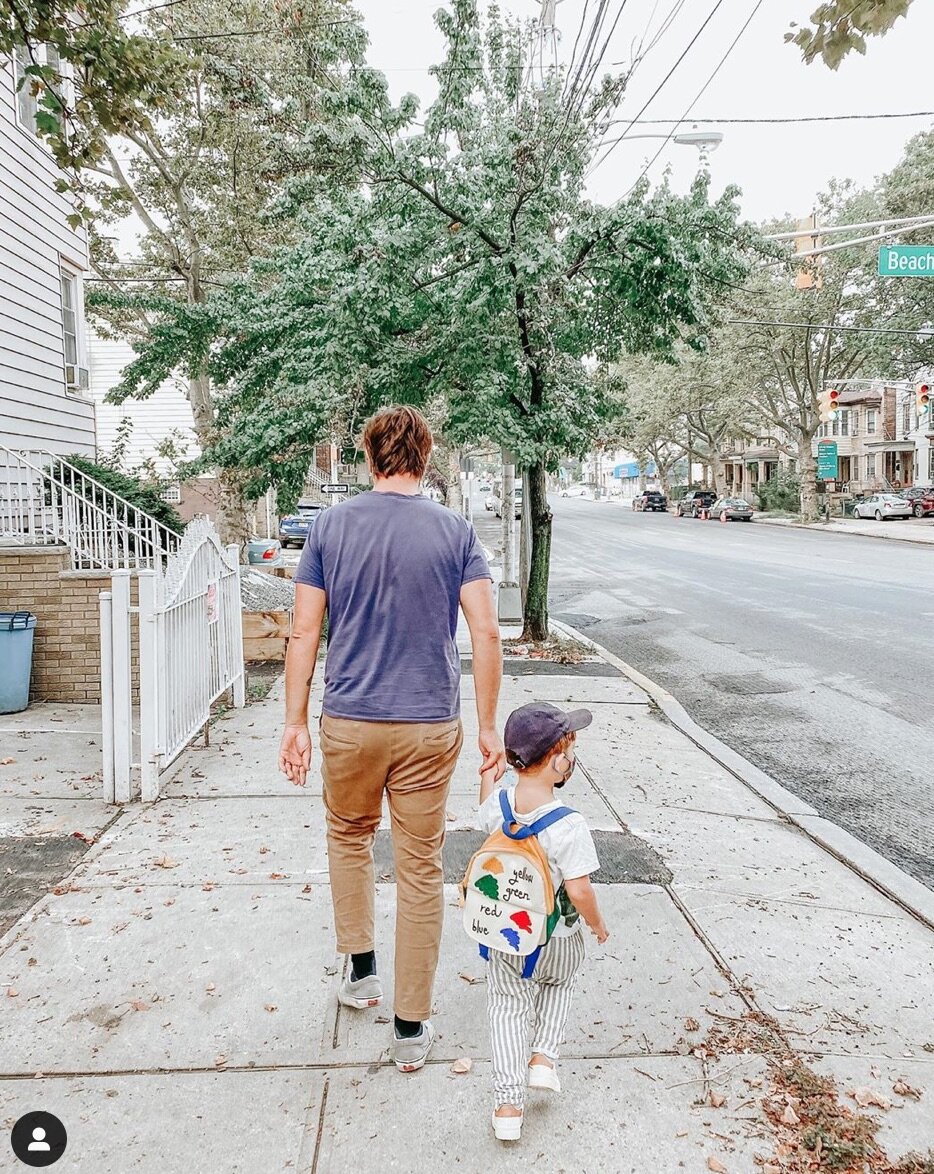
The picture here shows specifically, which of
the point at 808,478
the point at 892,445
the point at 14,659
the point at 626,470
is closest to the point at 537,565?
the point at 14,659

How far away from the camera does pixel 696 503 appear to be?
52438 millimetres

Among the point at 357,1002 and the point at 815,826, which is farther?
the point at 815,826

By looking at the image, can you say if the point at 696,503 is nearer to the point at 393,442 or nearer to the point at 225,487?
the point at 225,487

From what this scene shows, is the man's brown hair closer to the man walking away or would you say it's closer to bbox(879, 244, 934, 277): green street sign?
the man walking away

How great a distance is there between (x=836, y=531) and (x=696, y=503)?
15553 millimetres

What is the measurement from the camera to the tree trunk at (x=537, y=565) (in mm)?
11234

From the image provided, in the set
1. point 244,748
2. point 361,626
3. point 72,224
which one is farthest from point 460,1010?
point 72,224

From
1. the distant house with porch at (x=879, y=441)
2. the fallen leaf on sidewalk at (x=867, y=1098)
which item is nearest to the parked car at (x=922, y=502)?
the distant house with porch at (x=879, y=441)

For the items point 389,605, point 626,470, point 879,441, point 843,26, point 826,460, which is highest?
point 626,470

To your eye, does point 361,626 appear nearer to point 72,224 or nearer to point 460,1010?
point 460,1010

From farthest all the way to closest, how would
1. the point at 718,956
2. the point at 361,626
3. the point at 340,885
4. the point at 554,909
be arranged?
the point at 718,956, the point at 340,885, the point at 361,626, the point at 554,909

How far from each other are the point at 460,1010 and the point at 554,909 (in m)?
0.94

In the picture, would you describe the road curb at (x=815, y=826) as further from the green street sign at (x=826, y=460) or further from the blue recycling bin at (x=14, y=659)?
the green street sign at (x=826, y=460)

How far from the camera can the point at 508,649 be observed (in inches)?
432
